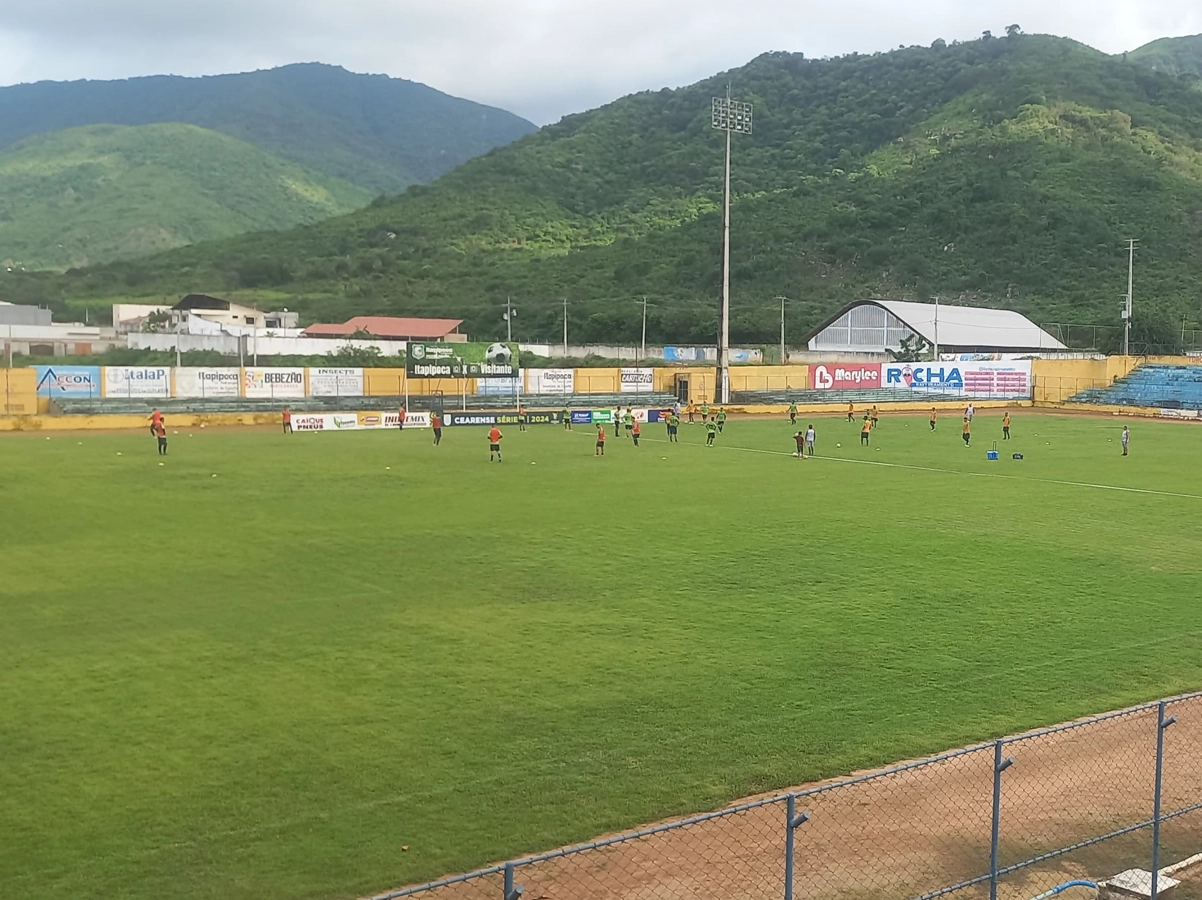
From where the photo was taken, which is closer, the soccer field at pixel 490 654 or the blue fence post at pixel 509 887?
the blue fence post at pixel 509 887

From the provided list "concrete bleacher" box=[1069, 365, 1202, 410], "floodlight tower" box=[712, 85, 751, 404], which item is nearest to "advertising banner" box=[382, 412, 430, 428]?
"floodlight tower" box=[712, 85, 751, 404]

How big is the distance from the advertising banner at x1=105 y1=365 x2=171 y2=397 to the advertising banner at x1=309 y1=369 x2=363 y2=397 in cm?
776

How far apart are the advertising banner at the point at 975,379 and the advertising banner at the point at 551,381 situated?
79.1 ft

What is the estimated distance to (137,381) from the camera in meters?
57.7

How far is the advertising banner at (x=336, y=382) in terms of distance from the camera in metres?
63.2

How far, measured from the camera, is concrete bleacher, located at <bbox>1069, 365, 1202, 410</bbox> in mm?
75062

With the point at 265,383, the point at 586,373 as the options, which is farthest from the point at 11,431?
the point at 586,373

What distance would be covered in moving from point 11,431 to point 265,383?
1347 centimetres

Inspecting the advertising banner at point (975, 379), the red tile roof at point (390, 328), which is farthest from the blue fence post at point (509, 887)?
the red tile roof at point (390, 328)

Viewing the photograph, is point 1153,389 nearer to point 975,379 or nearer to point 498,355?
point 975,379

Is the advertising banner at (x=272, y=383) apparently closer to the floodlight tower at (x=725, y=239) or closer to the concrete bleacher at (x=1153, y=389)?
the floodlight tower at (x=725, y=239)

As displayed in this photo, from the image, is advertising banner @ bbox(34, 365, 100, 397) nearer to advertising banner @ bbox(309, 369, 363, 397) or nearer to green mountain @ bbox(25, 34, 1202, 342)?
advertising banner @ bbox(309, 369, 363, 397)

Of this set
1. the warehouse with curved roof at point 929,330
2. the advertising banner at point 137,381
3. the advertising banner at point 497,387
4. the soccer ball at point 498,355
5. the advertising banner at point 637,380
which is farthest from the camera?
the warehouse with curved roof at point 929,330

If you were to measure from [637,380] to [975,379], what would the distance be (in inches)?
971
